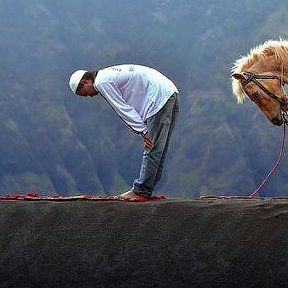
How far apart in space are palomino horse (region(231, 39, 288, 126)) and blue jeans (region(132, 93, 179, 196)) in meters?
0.91

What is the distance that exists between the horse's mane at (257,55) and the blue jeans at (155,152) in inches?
37.1

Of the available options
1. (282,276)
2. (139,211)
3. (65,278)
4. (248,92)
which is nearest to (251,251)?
(282,276)

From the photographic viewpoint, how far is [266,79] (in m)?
7.35

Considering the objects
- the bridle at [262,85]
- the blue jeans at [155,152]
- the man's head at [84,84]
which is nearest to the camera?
the blue jeans at [155,152]

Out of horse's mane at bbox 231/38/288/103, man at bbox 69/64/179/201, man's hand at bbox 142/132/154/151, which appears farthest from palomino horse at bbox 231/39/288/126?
man's hand at bbox 142/132/154/151

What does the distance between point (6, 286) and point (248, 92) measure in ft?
9.60

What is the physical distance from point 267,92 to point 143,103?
1.23 metres

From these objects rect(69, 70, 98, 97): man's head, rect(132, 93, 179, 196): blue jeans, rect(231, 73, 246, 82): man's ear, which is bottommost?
rect(132, 93, 179, 196): blue jeans

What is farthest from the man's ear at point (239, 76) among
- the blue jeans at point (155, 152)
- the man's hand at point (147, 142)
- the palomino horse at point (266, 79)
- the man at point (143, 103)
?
the man's hand at point (147, 142)

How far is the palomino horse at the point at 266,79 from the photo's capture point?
7312 mm

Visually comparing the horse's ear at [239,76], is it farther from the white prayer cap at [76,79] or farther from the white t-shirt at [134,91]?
the white prayer cap at [76,79]

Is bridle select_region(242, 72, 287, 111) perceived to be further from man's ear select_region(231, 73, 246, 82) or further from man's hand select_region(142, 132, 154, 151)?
man's hand select_region(142, 132, 154, 151)

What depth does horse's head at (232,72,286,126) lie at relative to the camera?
7.30 m

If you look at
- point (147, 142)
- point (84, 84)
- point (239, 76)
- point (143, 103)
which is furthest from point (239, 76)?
point (84, 84)
